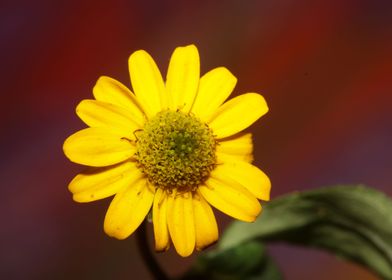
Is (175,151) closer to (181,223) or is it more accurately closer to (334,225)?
(181,223)

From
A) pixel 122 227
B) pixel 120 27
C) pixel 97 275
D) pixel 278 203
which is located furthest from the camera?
pixel 120 27

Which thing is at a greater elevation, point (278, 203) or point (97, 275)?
A: point (278, 203)

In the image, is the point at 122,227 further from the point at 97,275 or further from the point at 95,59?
the point at 95,59

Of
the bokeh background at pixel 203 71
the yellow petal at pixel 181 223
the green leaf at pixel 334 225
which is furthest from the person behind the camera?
the bokeh background at pixel 203 71

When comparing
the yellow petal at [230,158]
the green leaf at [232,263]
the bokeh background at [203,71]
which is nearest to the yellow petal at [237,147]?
the yellow petal at [230,158]

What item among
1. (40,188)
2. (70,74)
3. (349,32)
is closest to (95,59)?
(70,74)

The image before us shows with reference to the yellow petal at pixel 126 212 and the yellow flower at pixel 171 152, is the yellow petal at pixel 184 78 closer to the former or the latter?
the yellow flower at pixel 171 152

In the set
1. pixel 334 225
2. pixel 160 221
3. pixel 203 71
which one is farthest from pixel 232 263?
pixel 203 71
